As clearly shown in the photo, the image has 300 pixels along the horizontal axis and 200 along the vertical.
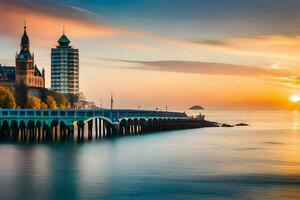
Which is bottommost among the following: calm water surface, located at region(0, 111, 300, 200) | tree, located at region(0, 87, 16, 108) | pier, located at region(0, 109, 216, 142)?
calm water surface, located at region(0, 111, 300, 200)

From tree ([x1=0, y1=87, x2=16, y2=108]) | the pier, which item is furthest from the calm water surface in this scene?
tree ([x1=0, y1=87, x2=16, y2=108])

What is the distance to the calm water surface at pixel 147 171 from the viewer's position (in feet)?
214

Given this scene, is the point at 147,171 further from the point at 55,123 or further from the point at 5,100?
the point at 5,100

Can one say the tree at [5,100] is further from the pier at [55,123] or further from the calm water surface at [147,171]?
the calm water surface at [147,171]

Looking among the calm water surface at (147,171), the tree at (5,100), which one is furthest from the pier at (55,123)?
the calm water surface at (147,171)

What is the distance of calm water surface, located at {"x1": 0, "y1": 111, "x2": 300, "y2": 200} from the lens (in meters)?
65.3

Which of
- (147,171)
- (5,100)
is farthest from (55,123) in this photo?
(147,171)

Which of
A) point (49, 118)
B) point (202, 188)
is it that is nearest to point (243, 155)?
point (202, 188)

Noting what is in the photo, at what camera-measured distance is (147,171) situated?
81750 millimetres

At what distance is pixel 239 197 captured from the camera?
63.3 meters

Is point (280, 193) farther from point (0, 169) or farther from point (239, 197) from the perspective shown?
point (0, 169)

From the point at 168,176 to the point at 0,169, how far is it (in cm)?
2174

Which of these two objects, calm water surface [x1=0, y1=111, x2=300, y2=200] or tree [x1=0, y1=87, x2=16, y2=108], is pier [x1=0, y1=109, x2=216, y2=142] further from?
calm water surface [x1=0, y1=111, x2=300, y2=200]

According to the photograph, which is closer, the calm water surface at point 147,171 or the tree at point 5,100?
the calm water surface at point 147,171
